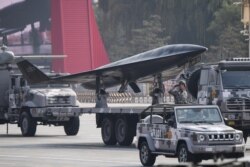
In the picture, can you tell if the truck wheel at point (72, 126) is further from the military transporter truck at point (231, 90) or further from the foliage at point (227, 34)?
the foliage at point (227, 34)

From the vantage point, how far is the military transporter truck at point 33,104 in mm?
40094

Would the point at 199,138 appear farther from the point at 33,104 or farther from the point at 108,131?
the point at 33,104

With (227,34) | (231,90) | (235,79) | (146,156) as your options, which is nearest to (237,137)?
(146,156)

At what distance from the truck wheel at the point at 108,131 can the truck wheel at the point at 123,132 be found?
0.23 metres

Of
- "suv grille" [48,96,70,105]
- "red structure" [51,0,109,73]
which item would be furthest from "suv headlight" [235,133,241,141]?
"red structure" [51,0,109,73]

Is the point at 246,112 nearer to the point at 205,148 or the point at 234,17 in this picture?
the point at 205,148

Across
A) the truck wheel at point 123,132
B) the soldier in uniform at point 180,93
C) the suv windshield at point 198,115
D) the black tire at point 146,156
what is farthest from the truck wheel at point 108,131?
the suv windshield at point 198,115

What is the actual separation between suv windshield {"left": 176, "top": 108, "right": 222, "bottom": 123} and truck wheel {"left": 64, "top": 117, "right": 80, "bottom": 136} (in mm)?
16055

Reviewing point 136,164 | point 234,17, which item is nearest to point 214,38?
point 234,17

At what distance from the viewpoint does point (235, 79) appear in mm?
29469

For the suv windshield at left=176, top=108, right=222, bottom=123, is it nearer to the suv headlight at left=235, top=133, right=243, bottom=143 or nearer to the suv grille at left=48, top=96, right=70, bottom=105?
the suv headlight at left=235, top=133, right=243, bottom=143

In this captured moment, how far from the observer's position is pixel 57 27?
110938 millimetres

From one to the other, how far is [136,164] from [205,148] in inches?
110

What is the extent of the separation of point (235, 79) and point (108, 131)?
5394 mm
